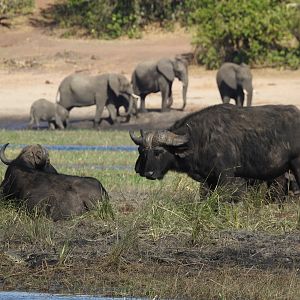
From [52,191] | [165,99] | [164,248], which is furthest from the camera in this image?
[165,99]

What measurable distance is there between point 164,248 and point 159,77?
21.4m

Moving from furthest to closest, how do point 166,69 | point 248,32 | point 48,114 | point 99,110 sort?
point 248,32
point 166,69
point 99,110
point 48,114

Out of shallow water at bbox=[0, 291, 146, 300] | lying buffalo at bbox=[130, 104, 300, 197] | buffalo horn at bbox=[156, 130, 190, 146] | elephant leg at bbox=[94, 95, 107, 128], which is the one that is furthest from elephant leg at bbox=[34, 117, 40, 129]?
shallow water at bbox=[0, 291, 146, 300]

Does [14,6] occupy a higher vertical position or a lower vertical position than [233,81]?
lower

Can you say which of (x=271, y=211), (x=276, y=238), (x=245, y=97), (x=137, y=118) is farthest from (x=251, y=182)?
(x=245, y=97)

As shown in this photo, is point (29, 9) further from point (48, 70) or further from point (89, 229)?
point (89, 229)

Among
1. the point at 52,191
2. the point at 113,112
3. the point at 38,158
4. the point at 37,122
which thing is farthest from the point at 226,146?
the point at 113,112

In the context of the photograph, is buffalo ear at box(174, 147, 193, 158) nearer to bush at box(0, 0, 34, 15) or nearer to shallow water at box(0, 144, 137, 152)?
shallow water at box(0, 144, 137, 152)

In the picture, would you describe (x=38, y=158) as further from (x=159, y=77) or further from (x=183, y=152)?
(x=159, y=77)

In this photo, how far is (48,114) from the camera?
2898 cm

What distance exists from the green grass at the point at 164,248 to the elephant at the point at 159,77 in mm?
17991

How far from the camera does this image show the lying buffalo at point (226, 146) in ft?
41.5

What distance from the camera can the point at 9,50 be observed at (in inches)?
1545

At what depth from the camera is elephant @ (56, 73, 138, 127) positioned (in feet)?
99.7
